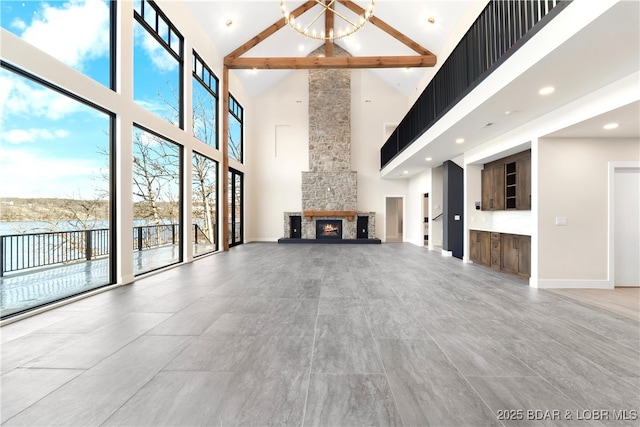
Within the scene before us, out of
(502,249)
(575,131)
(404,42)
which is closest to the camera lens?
(575,131)

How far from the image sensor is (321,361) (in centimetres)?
206

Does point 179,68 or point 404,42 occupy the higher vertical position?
point 404,42

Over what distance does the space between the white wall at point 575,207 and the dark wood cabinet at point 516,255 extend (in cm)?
45

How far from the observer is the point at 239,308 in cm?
325

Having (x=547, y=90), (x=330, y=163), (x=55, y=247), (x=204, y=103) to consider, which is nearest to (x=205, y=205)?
(x=204, y=103)

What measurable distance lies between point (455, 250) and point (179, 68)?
8.11 meters

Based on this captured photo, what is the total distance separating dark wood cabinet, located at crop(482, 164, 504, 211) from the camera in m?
5.85

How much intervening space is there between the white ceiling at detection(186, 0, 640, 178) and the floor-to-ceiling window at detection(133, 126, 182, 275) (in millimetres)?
3620

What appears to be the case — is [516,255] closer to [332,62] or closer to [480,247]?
[480,247]

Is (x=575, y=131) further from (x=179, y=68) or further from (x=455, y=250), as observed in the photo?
(x=179, y=68)

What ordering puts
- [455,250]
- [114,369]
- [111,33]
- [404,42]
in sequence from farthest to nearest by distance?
[404,42] < [455,250] < [111,33] < [114,369]

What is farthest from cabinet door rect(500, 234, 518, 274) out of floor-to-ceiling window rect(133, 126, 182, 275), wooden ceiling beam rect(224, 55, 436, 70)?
floor-to-ceiling window rect(133, 126, 182, 275)

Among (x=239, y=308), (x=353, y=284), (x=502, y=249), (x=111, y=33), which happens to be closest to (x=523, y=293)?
(x=502, y=249)

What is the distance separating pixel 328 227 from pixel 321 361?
9.73m
